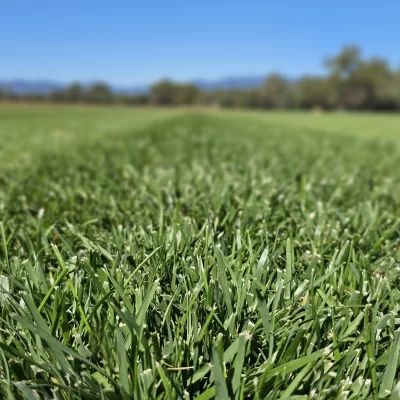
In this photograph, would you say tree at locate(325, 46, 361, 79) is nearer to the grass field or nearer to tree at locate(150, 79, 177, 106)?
tree at locate(150, 79, 177, 106)

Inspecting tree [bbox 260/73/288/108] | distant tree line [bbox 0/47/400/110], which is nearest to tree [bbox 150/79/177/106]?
distant tree line [bbox 0/47/400/110]

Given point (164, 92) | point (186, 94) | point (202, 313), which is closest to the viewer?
point (202, 313)

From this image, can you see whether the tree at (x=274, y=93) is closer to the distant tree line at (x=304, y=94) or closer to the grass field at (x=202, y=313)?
the distant tree line at (x=304, y=94)

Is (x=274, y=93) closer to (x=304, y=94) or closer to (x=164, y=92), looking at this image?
(x=304, y=94)

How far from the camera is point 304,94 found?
95.4 meters

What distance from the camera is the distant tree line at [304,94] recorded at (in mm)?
86375

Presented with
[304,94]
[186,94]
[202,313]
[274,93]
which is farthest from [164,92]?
[202,313]

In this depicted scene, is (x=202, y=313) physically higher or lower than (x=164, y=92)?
lower

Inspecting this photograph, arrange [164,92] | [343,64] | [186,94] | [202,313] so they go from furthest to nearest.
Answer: [164,92]
[186,94]
[343,64]
[202,313]

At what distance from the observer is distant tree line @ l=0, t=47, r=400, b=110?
8638 cm

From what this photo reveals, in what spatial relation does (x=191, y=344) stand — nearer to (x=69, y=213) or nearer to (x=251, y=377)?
(x=251, y=377)

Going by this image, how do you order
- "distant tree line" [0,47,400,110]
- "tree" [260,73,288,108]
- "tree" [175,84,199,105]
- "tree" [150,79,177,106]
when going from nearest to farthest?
"distant tree line" [0,47,400,110]
"tree" [260,73,288,108]
"tree" [175,84,199,105]
"tree" [150,79,177,106]

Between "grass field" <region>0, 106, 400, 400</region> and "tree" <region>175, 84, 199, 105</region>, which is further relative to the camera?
"tree" <region>175, 84, 199, 105</region>

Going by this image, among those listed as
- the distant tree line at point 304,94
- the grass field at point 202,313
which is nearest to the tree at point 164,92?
the distant tree line at point 304,94
